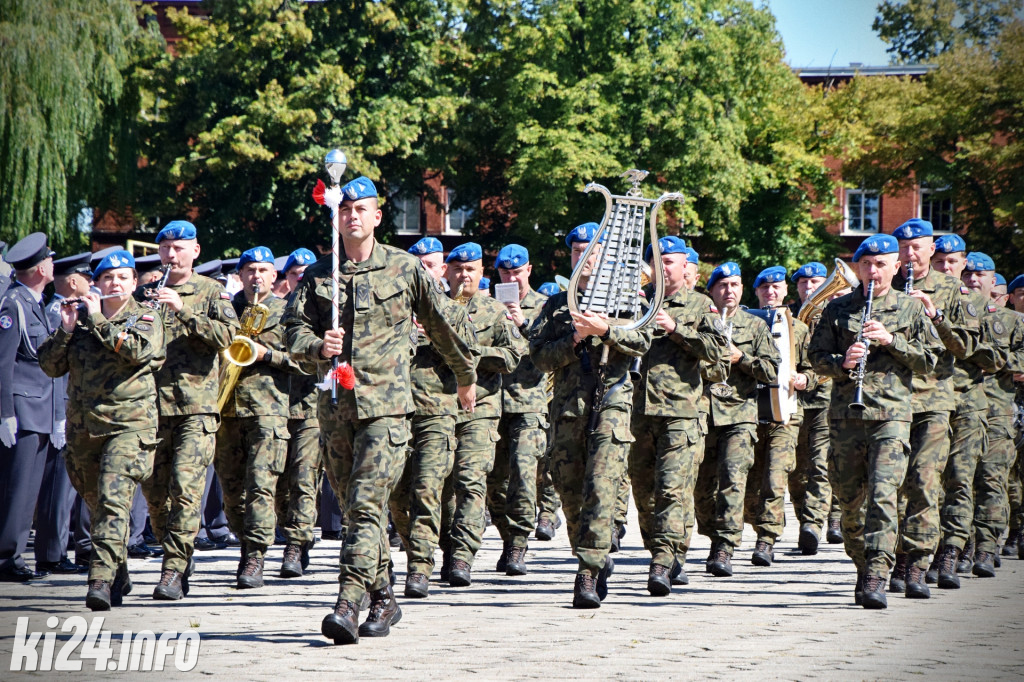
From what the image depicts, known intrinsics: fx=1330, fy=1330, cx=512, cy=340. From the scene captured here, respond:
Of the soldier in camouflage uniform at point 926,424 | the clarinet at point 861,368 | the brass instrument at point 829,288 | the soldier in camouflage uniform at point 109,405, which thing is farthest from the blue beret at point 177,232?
the brass instrument at point 829,288

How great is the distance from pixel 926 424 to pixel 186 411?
5.40 m

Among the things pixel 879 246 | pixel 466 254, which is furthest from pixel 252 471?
pixel 879 246

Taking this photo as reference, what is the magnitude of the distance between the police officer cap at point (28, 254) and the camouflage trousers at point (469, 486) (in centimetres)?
376

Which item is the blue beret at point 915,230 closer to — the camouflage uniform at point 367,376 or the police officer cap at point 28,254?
the camouflage uniform at point 367,376

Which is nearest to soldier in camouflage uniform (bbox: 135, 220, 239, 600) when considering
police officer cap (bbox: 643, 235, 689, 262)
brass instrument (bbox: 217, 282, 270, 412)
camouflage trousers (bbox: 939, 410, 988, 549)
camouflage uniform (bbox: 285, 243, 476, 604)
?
brass instrument (bbox: 217, 282, 270, 412)

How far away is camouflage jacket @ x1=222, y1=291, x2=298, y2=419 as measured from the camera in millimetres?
10812

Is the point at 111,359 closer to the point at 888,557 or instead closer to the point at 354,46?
the point at 888,557

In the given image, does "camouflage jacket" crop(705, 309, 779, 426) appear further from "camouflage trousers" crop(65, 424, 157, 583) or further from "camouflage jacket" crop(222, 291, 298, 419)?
"camouflage trousers" crop(65, 424, 157, 583)

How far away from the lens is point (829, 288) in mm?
12711

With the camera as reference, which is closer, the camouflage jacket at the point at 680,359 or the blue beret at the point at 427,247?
the camouflage jacket at the point at 680,359

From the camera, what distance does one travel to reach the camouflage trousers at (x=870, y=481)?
9.14 m

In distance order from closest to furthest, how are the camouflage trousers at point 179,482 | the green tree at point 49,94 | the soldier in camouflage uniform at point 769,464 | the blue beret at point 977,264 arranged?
the camouflage trousers at point 179,482
the soldier in camouflage uniform at point 769,464
the blue beret at point 977,264
the green tree at point 49,94

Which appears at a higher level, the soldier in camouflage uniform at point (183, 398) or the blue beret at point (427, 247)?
the blue beret at point (427, 247)

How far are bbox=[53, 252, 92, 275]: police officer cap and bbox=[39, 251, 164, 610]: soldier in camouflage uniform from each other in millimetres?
1571
